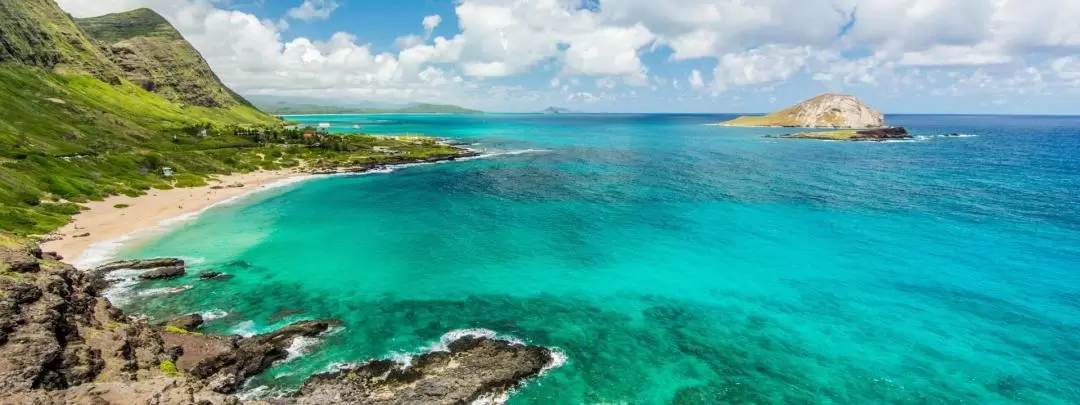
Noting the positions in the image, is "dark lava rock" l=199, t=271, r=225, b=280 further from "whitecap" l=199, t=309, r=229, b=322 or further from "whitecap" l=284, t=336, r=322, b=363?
"whitecap" l=284, t=336, r=322, b=363

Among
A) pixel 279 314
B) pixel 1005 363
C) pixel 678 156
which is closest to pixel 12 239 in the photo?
pixel 279 314

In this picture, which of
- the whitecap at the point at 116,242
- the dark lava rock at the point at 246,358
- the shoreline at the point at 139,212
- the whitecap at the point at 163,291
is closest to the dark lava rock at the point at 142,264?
the whitecap at the point at 116,242

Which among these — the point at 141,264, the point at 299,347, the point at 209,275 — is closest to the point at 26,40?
the point at 141,264

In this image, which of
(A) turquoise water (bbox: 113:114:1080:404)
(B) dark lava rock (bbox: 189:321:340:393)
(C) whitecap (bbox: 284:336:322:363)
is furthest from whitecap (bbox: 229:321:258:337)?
(C) whitecap (bbox: 284:336:322:363)

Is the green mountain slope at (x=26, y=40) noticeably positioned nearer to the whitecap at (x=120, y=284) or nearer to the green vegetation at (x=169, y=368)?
the whitecap at (x=120, y=284)

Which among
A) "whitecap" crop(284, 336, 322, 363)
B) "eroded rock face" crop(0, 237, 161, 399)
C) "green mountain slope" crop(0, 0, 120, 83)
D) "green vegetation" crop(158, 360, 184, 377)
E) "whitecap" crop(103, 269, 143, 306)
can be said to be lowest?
"whitecap" crop(284, 336, 322, 363)

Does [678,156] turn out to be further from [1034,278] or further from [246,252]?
[246,252]

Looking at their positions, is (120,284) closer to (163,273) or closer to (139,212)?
(163,273)
